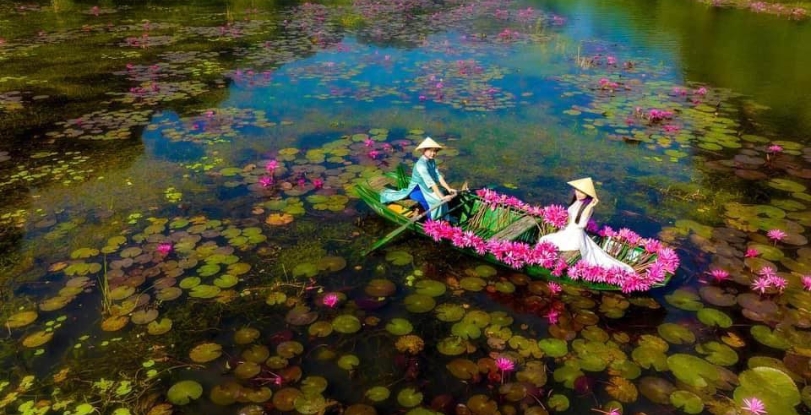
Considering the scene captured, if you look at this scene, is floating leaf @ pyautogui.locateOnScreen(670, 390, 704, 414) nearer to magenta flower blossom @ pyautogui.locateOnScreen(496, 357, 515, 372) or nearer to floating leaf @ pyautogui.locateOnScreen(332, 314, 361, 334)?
magenta flower blossom @ pyautogui.locateOnScreen(496, 357, 515, 372)

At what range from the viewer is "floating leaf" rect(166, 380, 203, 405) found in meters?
4.49

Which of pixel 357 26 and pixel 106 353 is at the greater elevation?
pixel 357 26

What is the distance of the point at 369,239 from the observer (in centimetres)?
718

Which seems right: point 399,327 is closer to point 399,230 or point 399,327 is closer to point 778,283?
point 399,230

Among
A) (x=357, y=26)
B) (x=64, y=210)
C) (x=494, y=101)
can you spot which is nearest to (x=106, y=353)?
(x=64, y=210)

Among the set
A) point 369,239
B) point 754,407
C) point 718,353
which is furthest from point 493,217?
point 754,407

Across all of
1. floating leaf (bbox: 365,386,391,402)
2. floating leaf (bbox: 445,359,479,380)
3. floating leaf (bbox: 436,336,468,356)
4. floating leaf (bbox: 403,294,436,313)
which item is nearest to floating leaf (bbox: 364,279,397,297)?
floating leaf (bbox: 403,294,436,313)

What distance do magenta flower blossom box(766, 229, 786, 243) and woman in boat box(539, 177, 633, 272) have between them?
2597 millimetres

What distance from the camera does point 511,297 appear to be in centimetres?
594

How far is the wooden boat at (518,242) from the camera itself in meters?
5.54

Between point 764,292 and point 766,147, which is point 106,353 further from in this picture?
point 766,147

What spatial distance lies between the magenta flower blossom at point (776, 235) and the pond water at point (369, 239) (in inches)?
1.2

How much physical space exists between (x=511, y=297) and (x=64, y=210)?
6923 millimetres

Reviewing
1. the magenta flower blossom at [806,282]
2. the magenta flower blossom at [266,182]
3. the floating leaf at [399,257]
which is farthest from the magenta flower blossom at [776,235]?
the magenta flower blossom at [266,182]
